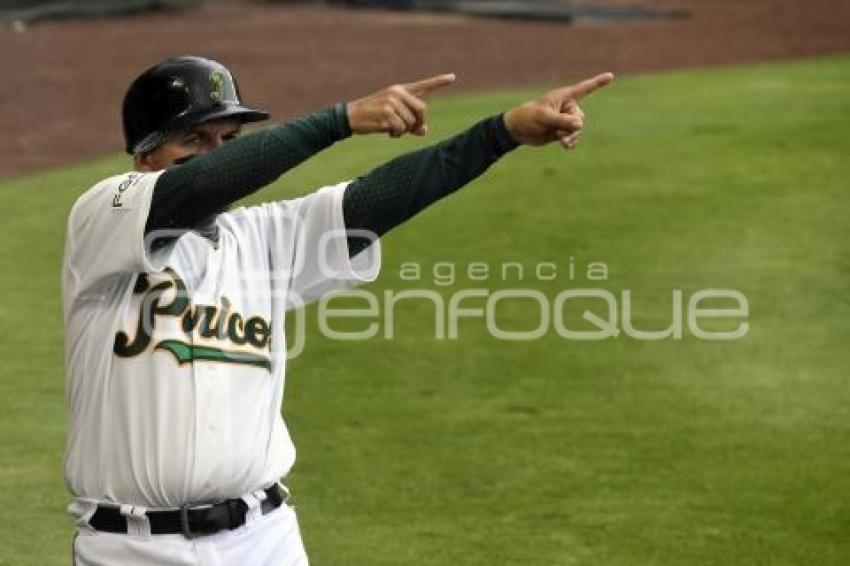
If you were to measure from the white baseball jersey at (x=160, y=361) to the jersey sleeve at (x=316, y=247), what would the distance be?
126 mm

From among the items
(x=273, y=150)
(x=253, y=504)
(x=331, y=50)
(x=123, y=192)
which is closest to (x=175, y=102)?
(x=123, y=192)

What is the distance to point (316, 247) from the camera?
191 inches

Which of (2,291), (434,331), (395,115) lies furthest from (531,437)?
(395,115)

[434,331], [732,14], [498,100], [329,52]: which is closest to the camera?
[434,331]

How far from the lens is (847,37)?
18438 mm

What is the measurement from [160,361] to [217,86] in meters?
0.66

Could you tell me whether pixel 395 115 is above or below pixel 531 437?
above

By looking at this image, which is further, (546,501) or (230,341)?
(546,501)

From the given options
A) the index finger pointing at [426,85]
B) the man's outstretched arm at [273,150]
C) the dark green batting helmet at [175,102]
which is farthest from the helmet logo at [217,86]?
the index finger pointing at [426,85]

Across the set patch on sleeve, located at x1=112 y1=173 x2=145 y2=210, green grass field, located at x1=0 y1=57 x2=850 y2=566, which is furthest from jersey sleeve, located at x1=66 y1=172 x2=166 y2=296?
green grass field, located at x1=0 y1=57 x2=850 y2=566

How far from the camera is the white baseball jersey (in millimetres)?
4527

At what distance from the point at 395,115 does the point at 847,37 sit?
14.7 m

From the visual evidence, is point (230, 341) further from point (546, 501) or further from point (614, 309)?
point (614, 309)

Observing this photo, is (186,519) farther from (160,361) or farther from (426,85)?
(426,85)
